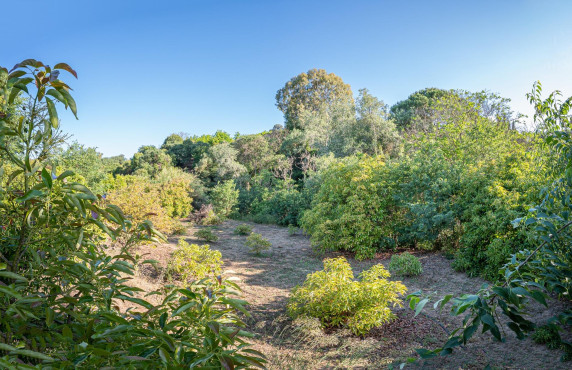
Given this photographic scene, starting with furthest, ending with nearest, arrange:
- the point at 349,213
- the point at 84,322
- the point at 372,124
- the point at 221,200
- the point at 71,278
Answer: the point at 372,124
the point at 221,200
the point at 349,213
the point at 71,278
the point at 84,322

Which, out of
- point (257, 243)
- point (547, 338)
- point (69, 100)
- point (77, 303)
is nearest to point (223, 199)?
point (257, 243)

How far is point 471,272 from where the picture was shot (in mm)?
6098

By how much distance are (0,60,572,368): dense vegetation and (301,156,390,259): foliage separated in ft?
0.13

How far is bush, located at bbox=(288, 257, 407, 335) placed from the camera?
383cm

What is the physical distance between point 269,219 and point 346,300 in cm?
1126

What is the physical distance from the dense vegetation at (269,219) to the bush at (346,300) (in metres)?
0.02

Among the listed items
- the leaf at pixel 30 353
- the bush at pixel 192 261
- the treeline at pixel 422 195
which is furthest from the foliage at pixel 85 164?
the leaf at pixel 30 353

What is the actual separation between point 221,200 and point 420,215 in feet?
32.3

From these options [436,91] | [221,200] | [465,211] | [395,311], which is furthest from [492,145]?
[436,91]

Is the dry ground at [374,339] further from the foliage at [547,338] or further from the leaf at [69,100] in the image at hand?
the leaf at [69,100]

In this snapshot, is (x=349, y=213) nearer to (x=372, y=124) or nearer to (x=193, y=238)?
(x=193, y=238)

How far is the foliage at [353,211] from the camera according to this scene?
809 cm

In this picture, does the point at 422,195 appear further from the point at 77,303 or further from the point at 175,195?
the point at 175,195

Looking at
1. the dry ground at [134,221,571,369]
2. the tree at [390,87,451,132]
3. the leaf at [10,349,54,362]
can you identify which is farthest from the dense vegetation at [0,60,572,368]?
the tree at [390,87,451,132]
